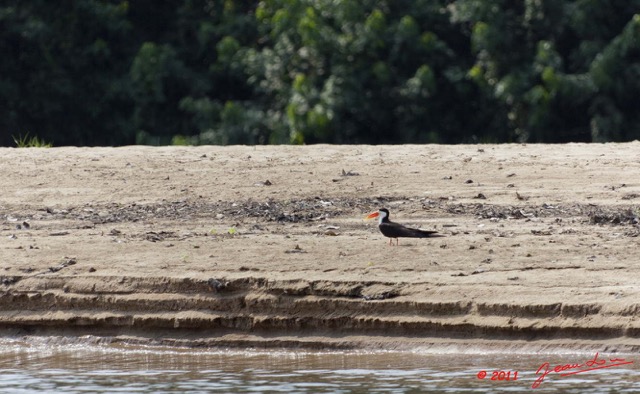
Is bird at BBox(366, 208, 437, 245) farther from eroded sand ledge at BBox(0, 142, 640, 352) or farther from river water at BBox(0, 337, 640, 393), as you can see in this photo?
river water at BBox(0, 337, 640, 393)

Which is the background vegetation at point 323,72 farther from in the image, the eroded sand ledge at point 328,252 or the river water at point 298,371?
the river water at point 298,371

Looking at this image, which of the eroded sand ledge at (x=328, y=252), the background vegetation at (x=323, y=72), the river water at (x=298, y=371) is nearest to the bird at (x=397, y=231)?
the eroded sand ledge at (x=328, y=252)

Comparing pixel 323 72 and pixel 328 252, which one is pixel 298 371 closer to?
pixel 328 252

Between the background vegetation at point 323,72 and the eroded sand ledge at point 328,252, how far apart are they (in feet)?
15.9

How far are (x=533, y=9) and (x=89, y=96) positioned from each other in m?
6.31

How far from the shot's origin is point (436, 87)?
16391 mm

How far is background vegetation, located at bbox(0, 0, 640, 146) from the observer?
15.7m

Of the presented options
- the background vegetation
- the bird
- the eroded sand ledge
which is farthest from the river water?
the background vegetation

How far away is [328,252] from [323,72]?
337 inches

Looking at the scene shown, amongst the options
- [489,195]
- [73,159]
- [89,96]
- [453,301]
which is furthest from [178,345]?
[89,96]

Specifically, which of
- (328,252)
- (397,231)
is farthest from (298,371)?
(397,231)

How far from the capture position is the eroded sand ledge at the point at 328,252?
7152 millimetres

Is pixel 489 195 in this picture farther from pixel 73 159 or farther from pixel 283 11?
pixel 283 11

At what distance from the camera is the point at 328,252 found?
8.02 m
